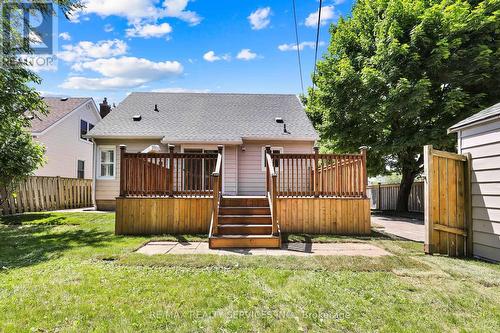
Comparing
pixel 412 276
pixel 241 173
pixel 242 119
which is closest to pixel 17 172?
pixel 241 173

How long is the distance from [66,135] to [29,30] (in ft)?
30.9

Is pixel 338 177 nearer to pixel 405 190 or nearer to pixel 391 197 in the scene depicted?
pixel 405 190

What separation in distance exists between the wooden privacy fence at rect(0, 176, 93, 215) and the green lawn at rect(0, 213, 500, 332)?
24.2 ft

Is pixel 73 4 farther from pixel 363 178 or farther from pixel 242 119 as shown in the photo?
pixel 363 178

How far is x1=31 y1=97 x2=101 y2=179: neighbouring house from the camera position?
15297 mm

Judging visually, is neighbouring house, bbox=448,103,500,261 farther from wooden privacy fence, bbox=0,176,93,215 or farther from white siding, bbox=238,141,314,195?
wooden privacy fence, bbox=0,176,93,215

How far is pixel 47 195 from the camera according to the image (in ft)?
40.0

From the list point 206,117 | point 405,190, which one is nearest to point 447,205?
point 405,190

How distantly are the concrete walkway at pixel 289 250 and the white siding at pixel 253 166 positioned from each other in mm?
5852

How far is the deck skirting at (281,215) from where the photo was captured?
6832mm

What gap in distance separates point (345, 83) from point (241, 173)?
18.3 ft

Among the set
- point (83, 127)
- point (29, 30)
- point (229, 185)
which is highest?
point (29, 30)

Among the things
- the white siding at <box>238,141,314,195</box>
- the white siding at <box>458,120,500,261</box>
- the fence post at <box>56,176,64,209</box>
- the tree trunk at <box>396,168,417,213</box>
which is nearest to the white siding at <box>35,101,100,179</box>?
the fence post at <box>56,176,64,209</box>

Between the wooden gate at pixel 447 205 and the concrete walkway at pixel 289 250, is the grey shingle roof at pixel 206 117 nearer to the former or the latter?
the concrete walkway at pixel 289 250
